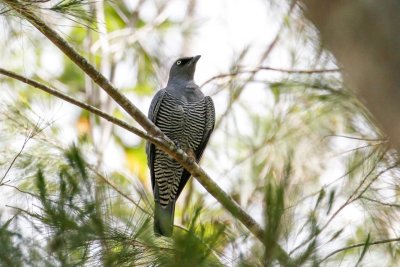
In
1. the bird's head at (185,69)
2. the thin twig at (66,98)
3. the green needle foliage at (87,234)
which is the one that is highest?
the bird's head at (185,69)

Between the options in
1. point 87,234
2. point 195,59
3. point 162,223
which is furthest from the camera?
point 195,59

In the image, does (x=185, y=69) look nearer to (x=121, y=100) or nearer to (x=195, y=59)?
(x=195, y=59)

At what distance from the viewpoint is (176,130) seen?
5875 millimetres

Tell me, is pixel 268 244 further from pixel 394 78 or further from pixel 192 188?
pixel 192 188

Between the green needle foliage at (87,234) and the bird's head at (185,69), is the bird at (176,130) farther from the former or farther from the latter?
the green needle foliage at (87,234)

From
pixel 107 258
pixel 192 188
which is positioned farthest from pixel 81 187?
pixel 192 188

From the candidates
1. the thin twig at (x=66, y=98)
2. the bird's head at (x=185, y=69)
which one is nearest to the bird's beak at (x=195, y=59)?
the bird's head at (x=185, y=69)

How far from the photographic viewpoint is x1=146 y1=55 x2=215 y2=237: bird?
19.2 feet

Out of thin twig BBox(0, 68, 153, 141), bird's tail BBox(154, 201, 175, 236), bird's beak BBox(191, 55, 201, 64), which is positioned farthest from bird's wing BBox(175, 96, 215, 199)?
bird's tail BBox(154, 201, 175, 236)

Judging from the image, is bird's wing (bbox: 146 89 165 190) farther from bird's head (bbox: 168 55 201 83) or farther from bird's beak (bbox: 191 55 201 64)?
bird's beak (bbox: 191 55 201 64)

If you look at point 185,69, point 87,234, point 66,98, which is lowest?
point 87,234

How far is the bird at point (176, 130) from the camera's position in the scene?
19.2 feet

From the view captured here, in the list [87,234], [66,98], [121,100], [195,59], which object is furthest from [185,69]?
[87,234]

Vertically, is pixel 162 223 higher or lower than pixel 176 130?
lower
